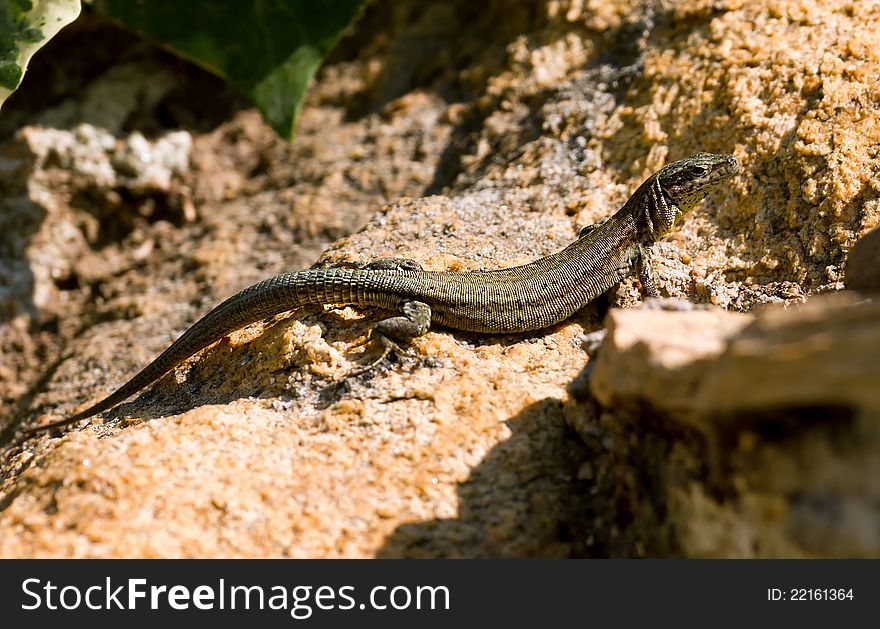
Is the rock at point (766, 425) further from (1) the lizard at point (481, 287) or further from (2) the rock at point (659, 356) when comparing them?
(1) the lizard at point (481, 287)

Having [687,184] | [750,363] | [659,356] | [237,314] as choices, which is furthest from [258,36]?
[750,363]

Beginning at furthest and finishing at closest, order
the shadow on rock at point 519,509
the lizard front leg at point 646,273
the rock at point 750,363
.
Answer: the lizard front leg at point 646,273
the shadow on rock at point 519,509
the rock at point 750,363

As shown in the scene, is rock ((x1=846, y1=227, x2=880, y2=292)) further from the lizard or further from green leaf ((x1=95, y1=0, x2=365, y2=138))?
green leaf ((x1=95, y1=0, x2=365, y2=138))

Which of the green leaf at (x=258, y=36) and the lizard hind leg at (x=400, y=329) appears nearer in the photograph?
the lizard hind leg at (x=400, y=329)

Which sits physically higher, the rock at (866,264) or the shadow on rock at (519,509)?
the rock at (866,264)

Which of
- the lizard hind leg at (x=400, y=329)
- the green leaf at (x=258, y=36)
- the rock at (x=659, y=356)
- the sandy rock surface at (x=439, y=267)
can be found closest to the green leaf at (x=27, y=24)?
the green leaf at (x=258, y=36)

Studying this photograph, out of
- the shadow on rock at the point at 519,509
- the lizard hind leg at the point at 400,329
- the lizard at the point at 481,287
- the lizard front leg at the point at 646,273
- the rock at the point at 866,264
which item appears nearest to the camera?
the shadow on rock at the point at 519,509

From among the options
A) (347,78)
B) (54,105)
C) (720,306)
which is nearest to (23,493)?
(720,306)

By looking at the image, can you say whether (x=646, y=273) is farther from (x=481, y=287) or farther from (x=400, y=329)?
(x=400, y=329)
